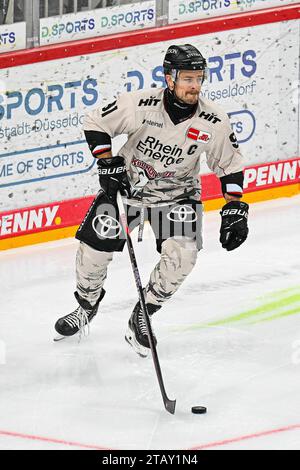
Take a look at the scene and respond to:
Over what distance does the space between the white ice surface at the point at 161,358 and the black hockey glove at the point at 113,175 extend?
2.77 feet

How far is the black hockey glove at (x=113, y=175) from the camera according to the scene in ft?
20.4

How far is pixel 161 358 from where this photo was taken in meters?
6.56

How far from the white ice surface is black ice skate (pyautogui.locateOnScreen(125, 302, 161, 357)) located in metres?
0.05

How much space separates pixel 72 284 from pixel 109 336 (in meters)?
0.94

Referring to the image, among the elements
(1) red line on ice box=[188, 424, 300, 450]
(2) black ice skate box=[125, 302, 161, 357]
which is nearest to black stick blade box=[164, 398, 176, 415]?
(1) red line on ice box=[188, 424, 300, 450]

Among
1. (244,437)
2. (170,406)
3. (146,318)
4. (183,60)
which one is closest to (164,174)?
(183,60)

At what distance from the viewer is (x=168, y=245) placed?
21.0 feet

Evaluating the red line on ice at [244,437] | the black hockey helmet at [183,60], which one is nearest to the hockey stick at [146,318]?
the red line on ice at [244,437]

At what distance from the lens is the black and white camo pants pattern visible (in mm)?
6414

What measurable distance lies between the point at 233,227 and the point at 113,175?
59 cm

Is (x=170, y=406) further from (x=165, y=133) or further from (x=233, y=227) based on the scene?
(x=165, y=133)

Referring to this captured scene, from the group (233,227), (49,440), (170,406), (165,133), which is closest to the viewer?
(49,440)

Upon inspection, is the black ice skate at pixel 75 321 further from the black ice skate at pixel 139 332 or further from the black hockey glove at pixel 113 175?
the black hockey glove at pixel 113 175
